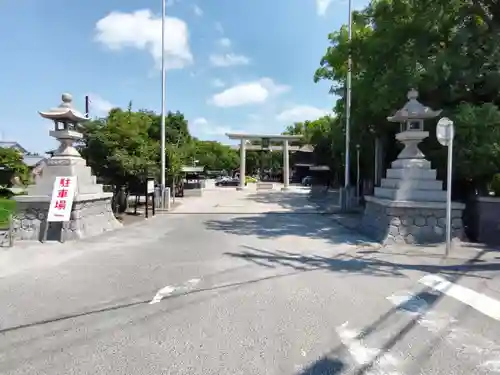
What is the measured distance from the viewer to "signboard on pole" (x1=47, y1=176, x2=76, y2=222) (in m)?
10.4

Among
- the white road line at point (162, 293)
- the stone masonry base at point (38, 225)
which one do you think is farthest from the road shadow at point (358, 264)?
the stone masonry base at point (38, 225)

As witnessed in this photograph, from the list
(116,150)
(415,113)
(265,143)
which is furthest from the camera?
(265,143)

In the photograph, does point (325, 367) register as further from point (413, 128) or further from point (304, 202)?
point (304, 202)

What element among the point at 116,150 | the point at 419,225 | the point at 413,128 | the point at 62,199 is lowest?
the point at 419,225

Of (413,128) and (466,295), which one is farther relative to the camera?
(413,128)

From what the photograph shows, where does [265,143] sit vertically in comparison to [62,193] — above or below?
above

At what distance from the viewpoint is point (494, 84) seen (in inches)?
464

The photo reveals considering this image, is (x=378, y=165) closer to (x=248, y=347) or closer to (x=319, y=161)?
(x=248, y=347)

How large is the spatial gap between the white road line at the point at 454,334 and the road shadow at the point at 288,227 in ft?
16.5

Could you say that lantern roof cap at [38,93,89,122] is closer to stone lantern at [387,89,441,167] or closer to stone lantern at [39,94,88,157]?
stone lantern at [39,94,88,157]

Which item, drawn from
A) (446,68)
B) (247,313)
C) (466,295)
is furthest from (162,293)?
(446,68)

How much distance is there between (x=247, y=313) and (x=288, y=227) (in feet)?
29.4

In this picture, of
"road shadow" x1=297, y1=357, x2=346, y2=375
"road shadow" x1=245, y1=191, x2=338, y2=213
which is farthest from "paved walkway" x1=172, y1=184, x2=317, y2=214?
"road shadow" x1=297, y1=357, x2=346, y2=375

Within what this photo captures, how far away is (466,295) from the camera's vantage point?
5.98 metres
